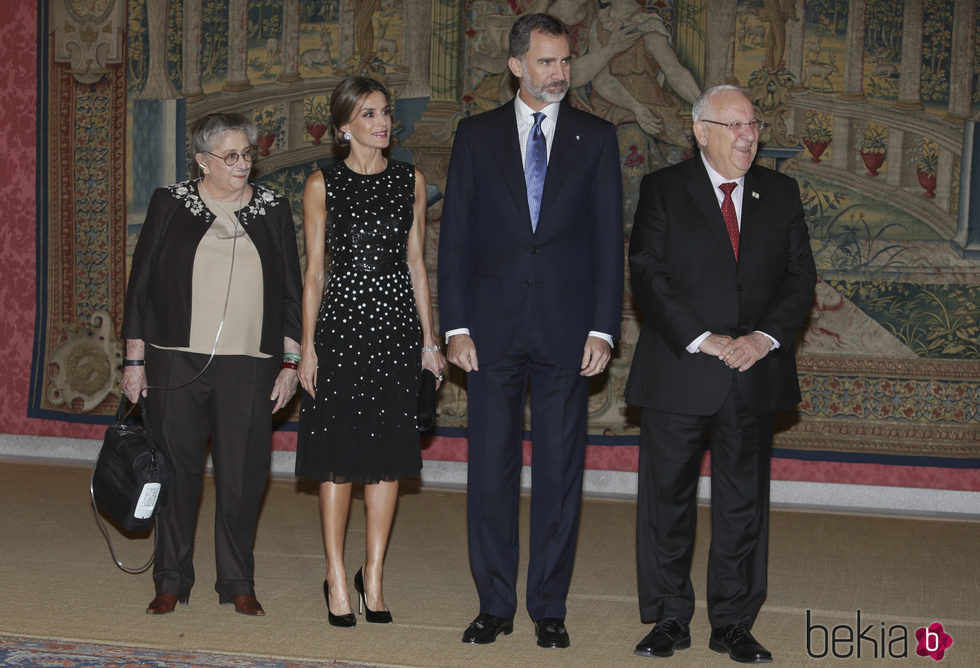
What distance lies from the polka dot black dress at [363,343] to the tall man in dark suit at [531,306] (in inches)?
8.3

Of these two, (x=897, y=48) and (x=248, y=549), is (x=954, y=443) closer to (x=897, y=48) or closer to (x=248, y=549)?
(x=897, y=48)

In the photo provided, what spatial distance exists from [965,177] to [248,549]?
13.8 ft

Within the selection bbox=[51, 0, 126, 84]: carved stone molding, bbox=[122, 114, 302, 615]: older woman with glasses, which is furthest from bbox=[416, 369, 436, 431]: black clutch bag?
bbox=[51, 0, 126, 84]: carved stone molding

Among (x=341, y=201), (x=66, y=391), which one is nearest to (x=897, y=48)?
(x=341, y=201)

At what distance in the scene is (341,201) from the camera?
146 inches

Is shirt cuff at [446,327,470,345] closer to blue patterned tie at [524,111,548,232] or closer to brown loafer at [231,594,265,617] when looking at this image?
blue patterned tie at [524,111,548,232]

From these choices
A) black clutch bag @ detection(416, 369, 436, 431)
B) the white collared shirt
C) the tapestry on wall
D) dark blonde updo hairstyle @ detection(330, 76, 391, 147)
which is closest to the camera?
the white collared shirt

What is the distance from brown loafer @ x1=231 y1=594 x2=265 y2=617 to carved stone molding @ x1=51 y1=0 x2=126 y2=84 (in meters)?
4.15

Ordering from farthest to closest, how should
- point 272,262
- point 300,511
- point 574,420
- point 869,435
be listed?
point 869,435
point 300,511
point 272,262
point 574,420

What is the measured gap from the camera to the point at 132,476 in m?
3.74

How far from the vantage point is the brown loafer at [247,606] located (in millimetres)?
3869

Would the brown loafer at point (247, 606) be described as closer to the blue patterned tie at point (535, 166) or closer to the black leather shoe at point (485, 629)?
the black leather shoe at point (485, 629)

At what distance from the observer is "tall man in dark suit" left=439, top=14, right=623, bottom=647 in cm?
355

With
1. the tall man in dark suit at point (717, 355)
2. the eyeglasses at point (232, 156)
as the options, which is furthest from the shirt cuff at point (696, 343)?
the eyeglasses at point (232, 156)
